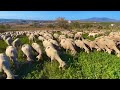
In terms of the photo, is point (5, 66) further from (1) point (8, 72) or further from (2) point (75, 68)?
(2) point (75, 68)

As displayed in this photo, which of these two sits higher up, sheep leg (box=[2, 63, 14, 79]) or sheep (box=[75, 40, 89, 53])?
sheep leg (box=[2, 63, 14, 79])

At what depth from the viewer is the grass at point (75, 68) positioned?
28.2 feet

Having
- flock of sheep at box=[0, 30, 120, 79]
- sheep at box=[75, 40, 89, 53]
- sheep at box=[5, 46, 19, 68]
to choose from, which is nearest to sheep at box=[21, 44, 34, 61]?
flock of sheep at box=[0, 30, 120, 79]

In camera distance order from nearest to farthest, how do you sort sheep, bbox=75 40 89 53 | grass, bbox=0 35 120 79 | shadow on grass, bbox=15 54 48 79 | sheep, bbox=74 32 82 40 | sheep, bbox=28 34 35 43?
grass, bbox=0 35 120 79 < shadow on grass, bbox=15 54 48 79 < sheep, bbox=75 40 89 53 < sheep, bbox=28 34 35 43 < sheep, bbox=74 32 82 40

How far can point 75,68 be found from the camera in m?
9.27

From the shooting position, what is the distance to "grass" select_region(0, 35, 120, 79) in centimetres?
860

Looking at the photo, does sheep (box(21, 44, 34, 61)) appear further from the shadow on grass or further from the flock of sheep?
the shadow on grass

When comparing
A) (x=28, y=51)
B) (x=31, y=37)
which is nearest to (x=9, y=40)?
(x=31, y=37)

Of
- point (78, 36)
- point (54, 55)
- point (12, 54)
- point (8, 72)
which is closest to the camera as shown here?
point (8, 72)

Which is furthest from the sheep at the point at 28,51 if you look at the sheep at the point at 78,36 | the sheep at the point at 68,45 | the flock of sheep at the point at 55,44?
the sheep at the point at 78,36

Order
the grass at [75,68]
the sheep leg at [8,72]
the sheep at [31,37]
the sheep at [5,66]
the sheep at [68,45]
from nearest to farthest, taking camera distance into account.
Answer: the sheep leg at [8,72] → the sheep at [5,66] → the grass at [75,68] → the sheep at [68,45] → the sheep at [31,37]

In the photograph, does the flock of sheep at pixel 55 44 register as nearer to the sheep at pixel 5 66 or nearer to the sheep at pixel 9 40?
the sheep at pixel 9 40
